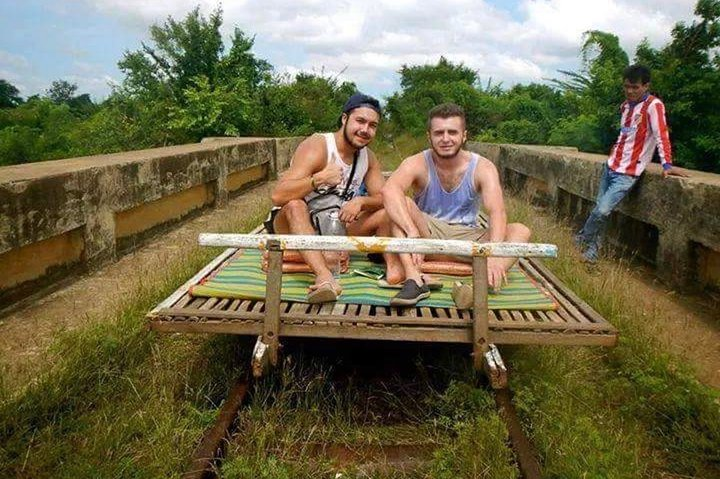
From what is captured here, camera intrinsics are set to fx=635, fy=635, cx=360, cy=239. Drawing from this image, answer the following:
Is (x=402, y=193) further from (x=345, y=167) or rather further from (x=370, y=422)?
(x=370, y=422)

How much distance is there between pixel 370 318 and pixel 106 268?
3115 millimetres

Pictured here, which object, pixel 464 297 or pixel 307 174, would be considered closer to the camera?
pixel 464 297

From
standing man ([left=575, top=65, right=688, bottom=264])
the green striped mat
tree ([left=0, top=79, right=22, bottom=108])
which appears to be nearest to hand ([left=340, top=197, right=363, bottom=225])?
the green striped mat

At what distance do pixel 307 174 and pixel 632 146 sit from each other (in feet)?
10.9

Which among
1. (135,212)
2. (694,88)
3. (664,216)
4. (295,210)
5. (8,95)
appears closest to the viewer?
(295,210)

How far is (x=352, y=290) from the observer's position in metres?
3.34

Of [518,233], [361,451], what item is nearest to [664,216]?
[518,233]

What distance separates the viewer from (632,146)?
5.67m

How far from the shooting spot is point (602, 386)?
136 inches

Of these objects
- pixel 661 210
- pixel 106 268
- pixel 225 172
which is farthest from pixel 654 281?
pixel 225 172

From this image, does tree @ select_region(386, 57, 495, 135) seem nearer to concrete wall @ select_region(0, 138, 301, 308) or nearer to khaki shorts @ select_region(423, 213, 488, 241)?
concrete wall @ select_region(0, 138, 301, 308)

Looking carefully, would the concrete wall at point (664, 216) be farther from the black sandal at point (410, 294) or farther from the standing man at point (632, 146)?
the black sandal at point (410, 294)

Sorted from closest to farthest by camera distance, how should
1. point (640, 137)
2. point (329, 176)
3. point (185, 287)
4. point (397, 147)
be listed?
point (185, 287), point (329, 176), point (640, 137), point (397, 147)

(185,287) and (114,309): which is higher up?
(185,287)
